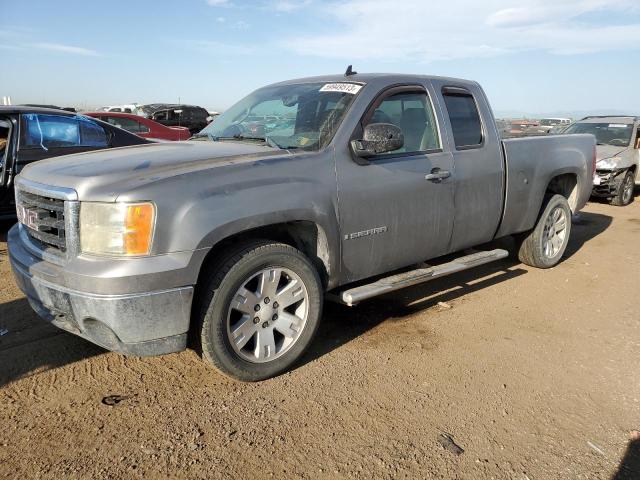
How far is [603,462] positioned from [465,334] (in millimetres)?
1522

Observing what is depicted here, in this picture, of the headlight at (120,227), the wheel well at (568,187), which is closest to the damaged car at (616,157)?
the wheel well at (568,187)

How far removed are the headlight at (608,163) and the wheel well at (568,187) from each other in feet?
17.7

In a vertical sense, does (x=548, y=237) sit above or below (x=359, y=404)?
above

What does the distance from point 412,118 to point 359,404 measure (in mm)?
2309

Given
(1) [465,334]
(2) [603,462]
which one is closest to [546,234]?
(1) [465,334]

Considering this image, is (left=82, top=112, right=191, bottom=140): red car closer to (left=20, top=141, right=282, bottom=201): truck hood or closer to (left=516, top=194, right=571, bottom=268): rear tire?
(left=20, top=141, right=282, bottom=201): truck hood

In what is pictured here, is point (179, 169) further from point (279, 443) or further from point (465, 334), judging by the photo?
point (465, 334)

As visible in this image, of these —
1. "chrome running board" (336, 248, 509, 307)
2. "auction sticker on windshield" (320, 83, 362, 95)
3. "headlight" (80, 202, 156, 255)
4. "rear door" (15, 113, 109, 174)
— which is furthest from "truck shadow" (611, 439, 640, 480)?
"rear door" (15, 113, 109, 174)

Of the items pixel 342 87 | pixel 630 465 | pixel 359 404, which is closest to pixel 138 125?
pixel 342 87

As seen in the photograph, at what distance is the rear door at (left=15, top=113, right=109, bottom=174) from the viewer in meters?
6.02

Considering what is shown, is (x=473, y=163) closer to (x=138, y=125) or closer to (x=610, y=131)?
(x=610, y=131)

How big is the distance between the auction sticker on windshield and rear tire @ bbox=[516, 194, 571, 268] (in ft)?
9.47

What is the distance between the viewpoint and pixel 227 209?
2893 millimetres

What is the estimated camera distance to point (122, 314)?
269 cm
